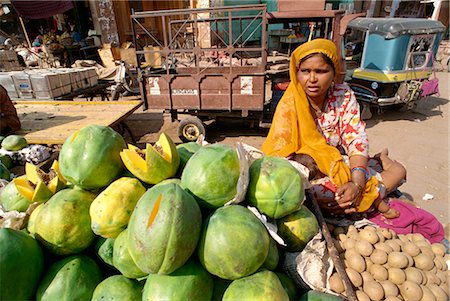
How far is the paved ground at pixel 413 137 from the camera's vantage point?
426cm

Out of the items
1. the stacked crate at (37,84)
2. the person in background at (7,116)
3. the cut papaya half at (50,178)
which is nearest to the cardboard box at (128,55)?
the stacked crate at (37,84)

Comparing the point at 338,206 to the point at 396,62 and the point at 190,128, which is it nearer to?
the point at 190,128

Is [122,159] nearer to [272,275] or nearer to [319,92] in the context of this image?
[272,275]

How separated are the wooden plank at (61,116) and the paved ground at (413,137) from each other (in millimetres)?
1212

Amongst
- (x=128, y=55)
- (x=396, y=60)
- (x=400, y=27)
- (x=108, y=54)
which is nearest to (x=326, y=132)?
(x=396, y=60)

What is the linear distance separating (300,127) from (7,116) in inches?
174

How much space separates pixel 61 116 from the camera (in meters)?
5.29

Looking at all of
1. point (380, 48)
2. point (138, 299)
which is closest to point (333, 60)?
point (138, 299)

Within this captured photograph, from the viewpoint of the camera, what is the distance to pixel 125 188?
1.20 metres

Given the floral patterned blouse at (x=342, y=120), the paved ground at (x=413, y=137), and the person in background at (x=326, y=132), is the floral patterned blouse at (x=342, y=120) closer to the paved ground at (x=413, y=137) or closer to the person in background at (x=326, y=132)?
the person in background at (x=326, y=132)

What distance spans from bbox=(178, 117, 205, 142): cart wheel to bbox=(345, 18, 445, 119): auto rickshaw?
4.42 m

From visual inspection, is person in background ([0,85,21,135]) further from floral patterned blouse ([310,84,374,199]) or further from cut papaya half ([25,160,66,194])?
floral patterned blouse ([310,84,374,199])

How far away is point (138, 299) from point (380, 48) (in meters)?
8.15

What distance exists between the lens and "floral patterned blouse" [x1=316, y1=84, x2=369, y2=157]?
7.70 ft
